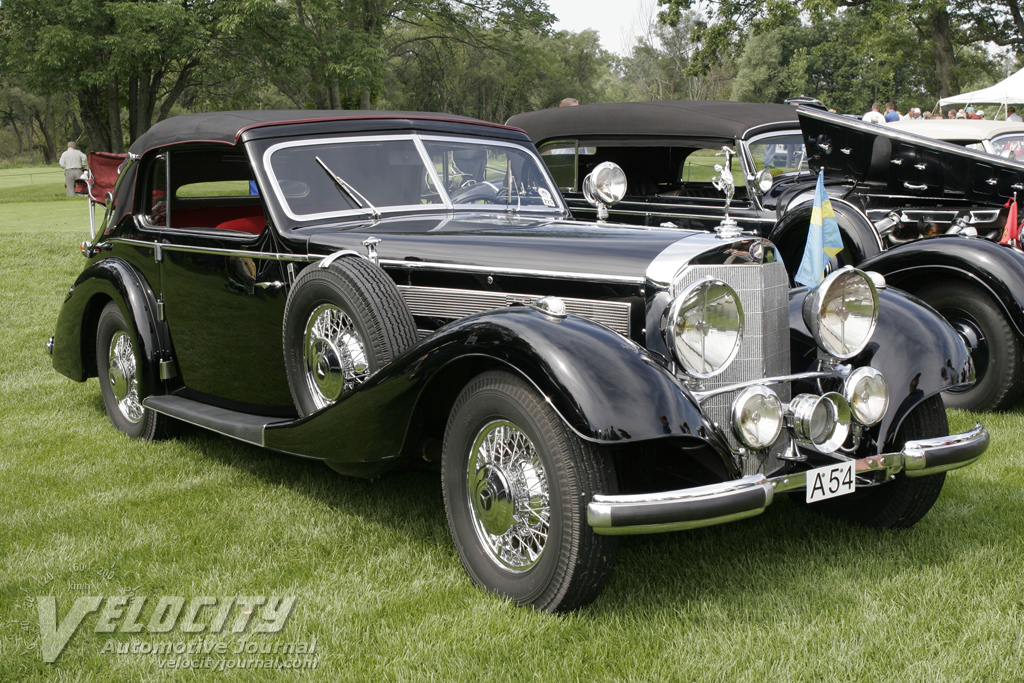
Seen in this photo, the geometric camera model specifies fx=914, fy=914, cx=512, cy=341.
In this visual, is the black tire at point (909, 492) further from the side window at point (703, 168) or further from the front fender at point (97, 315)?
the side window at point (703, 168)

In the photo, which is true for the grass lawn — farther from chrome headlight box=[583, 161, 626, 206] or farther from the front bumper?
chrome headlight box=[583, 161, 626, 206]

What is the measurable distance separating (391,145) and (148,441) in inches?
89.4

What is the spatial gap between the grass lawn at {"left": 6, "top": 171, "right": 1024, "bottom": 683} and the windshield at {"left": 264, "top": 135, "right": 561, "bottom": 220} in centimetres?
138

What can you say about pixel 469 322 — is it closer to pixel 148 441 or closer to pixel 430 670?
pixel 430 670

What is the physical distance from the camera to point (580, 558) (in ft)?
9.33

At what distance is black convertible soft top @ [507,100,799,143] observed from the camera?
7957 mm

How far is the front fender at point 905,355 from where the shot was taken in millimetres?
3463

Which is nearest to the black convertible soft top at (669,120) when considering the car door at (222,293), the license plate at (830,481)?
the car door at (222,293)

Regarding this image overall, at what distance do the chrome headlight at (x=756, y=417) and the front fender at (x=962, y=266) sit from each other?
2827mm

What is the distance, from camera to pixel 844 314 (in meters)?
3.47

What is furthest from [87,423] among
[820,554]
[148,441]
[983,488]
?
[983,488]

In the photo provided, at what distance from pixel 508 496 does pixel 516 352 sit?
0.50 m

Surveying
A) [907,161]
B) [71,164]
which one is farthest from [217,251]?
[71,164]

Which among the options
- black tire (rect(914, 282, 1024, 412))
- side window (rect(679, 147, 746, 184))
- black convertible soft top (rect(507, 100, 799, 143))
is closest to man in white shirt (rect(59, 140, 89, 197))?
black convertible soft top (rect(507, 100, 799, 143))
